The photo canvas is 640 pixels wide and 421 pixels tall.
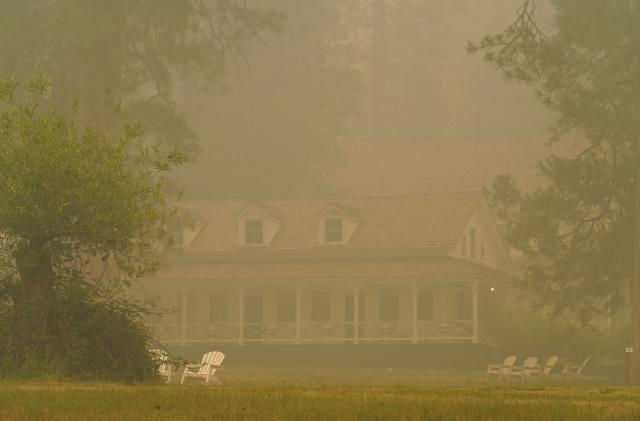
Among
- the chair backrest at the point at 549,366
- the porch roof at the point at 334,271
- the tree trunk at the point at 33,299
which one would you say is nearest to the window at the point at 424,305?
the porch roof at the point at 334,271

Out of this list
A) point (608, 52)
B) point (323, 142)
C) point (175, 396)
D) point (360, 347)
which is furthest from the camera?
point (323, 142)

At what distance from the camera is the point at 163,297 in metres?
60.0

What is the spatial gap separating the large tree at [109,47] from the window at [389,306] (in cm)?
1376

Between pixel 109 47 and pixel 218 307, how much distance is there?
1899 centimetres

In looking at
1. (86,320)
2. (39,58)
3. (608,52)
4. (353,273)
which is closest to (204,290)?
(353,273)

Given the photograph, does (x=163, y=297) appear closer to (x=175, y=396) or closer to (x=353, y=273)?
(x=353, y=273)

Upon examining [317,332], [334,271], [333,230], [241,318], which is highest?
[333,230]

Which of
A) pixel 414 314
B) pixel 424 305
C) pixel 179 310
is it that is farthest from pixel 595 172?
pixel 179 310

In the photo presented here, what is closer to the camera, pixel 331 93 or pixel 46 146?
pixel 46 146

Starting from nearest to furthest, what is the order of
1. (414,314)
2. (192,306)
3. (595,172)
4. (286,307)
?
1. (595,172)
2. (414,314)
3. (286,307)
4. (192,306)

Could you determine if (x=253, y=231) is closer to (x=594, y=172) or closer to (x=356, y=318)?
(x=356, y=318)

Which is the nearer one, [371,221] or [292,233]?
[371,221]

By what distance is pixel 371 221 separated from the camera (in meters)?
58.2

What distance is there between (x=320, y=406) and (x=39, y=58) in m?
33.9
